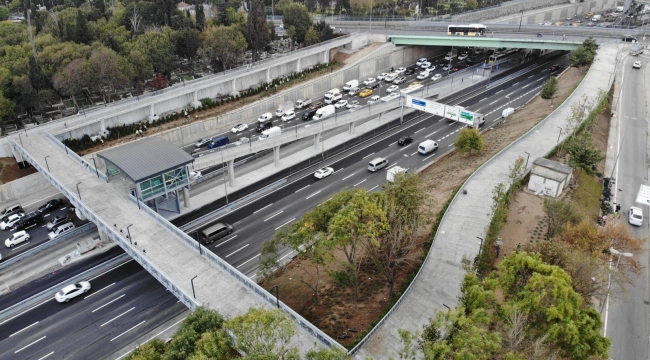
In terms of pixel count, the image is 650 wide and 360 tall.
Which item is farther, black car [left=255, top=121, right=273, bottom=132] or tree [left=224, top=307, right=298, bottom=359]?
black car [left=255, top=121, right=273, bottom=132]

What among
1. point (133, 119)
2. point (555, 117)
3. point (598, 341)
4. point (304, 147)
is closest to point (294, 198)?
point (304, 147)

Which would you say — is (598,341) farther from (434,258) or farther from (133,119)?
(133,119)

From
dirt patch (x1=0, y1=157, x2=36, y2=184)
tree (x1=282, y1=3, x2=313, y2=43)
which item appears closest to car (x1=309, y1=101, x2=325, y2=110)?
tree (x1=282, y1=3, x2=313, y2=43)

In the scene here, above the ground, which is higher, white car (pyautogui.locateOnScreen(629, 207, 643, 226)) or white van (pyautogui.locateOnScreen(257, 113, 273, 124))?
white van (pyautogui.locateOnScreen(257, 113, 273, 124))

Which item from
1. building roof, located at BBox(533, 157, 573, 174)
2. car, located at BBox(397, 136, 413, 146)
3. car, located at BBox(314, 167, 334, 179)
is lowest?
car, located at BBox(314, 167, 334, 179)

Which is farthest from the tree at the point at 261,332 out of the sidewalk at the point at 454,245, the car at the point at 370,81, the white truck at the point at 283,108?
the car at the point at 370,81

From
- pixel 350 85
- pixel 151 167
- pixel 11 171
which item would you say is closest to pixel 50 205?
pixel 11 171

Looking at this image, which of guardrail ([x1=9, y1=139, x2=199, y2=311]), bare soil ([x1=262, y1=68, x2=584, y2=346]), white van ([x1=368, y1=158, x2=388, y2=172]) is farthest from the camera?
white van ([x1=368, y1=158, x2=388, y2=172])

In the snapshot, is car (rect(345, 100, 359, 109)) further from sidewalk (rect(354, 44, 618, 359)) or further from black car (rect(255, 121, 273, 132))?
sidewalk (rect(354, 44, 618, 359))
